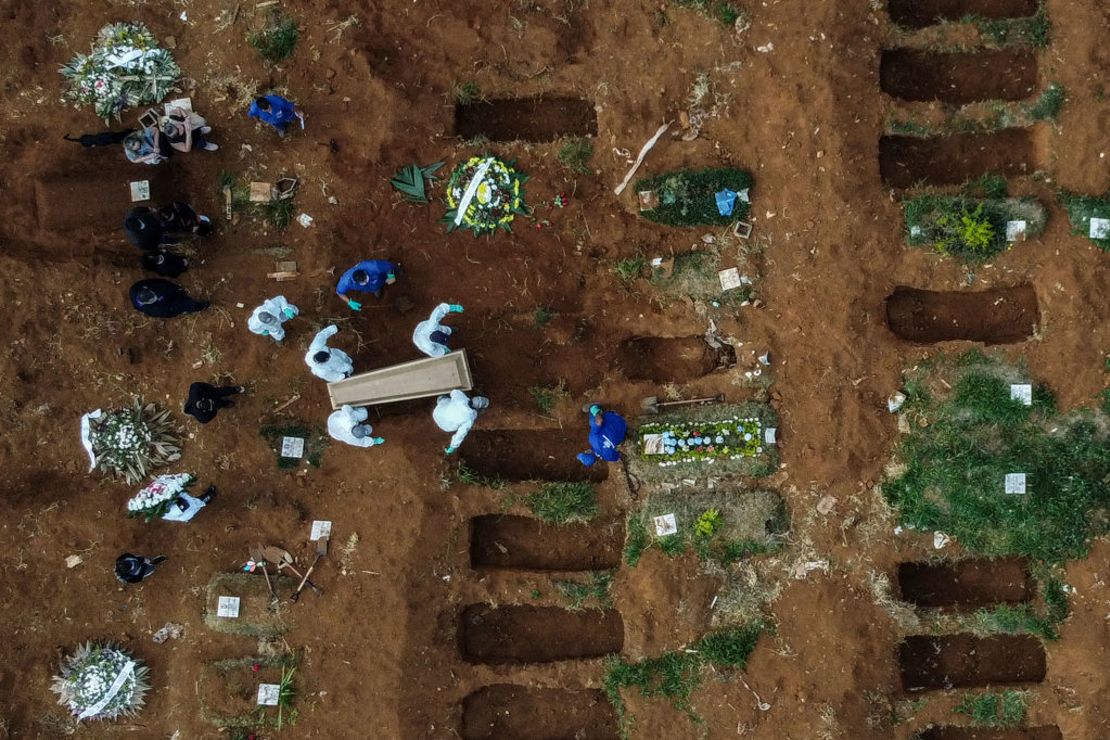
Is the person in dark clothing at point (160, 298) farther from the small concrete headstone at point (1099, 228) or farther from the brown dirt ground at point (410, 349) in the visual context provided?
the small concrete headstone at point (1099, 228)

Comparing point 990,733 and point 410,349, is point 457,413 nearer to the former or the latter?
point 410,349

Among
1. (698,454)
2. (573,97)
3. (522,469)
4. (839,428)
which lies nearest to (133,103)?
(573,97)

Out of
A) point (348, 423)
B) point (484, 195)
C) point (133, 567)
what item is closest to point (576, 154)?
point (484, 195)

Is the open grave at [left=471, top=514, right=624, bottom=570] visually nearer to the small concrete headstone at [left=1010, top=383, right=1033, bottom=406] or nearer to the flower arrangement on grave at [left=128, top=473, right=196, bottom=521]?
the flower arrangement on grave at [left=128, top=473, right=196, bottom=521]

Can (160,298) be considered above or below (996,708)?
above

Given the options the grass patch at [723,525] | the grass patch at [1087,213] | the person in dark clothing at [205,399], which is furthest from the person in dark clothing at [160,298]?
the grass patch at [1087,213]

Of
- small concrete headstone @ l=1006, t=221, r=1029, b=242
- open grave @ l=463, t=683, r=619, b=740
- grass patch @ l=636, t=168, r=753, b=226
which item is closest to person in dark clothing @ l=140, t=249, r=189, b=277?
grass patch @ l=636, t=168, r=753, b=226
